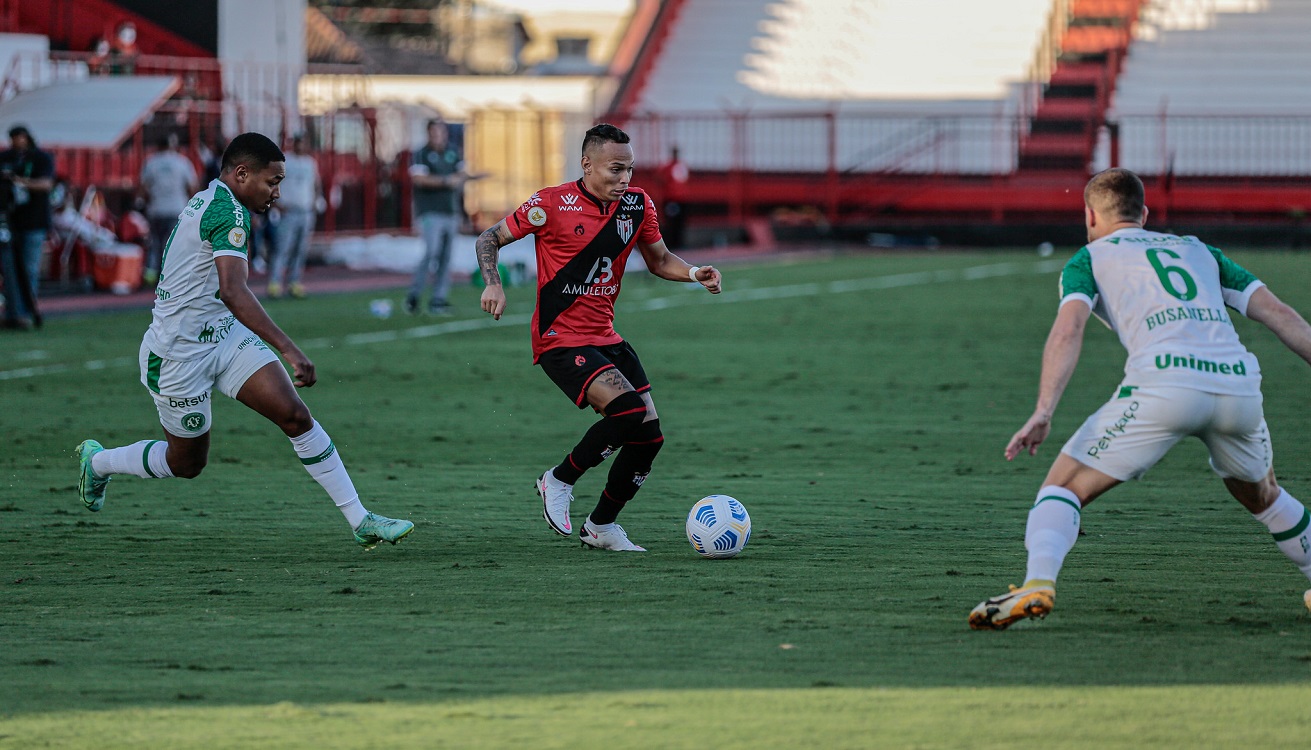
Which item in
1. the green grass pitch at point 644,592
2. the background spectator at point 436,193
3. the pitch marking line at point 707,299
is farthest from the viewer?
the background spectator at point 436,193

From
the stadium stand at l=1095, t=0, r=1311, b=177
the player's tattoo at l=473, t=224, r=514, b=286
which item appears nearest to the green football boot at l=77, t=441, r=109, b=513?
the player's tattoo at l=473, t=224, r=514, b=286

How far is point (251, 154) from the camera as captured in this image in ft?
23.6

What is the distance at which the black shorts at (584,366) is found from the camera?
7359 millimetres

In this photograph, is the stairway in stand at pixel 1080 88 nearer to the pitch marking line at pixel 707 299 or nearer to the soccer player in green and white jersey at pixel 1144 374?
the pitch marking line at pixel 707 299

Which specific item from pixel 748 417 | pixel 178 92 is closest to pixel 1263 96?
pixel 178 92

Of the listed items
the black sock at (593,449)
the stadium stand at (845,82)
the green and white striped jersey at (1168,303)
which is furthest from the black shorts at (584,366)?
the stadium stand at (845,82)

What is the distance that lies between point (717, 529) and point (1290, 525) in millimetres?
2264

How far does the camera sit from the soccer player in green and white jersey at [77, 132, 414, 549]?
7.17 meters

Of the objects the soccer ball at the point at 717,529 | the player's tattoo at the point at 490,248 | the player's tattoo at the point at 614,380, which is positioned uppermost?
the player's tattoo at the point at 490,248

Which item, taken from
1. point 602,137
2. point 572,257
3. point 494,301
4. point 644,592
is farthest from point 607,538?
point 602,137

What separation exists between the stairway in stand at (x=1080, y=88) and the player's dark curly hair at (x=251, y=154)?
1075 inches

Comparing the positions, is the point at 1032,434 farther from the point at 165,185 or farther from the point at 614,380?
the point at 165,185

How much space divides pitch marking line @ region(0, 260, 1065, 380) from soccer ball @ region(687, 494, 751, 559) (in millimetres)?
8926

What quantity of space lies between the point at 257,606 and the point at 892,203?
28256 millimetres
